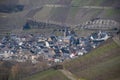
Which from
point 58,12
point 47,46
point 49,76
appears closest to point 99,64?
point 49,76

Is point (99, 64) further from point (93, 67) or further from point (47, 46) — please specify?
point (47, 46)

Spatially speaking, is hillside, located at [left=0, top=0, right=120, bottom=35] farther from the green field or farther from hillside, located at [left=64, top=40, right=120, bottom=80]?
the green field

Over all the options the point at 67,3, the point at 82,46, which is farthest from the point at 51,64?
the point at 67,3

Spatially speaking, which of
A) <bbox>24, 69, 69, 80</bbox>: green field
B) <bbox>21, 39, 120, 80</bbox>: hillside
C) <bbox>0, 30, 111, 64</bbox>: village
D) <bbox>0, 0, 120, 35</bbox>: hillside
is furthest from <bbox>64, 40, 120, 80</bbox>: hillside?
<bbox>0, 0, 120, 35</bbox>: hillside

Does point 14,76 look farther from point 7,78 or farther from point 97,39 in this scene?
point 97,39

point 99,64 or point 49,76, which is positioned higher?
point 99,64

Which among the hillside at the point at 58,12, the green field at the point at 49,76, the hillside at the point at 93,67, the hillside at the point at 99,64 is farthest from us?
the hillside at the point at 58,12

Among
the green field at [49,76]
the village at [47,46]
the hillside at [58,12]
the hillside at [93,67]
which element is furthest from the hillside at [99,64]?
the hillside at [58,12]

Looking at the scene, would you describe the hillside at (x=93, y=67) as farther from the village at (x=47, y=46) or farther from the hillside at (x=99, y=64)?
the village at (x=47, y=46)
